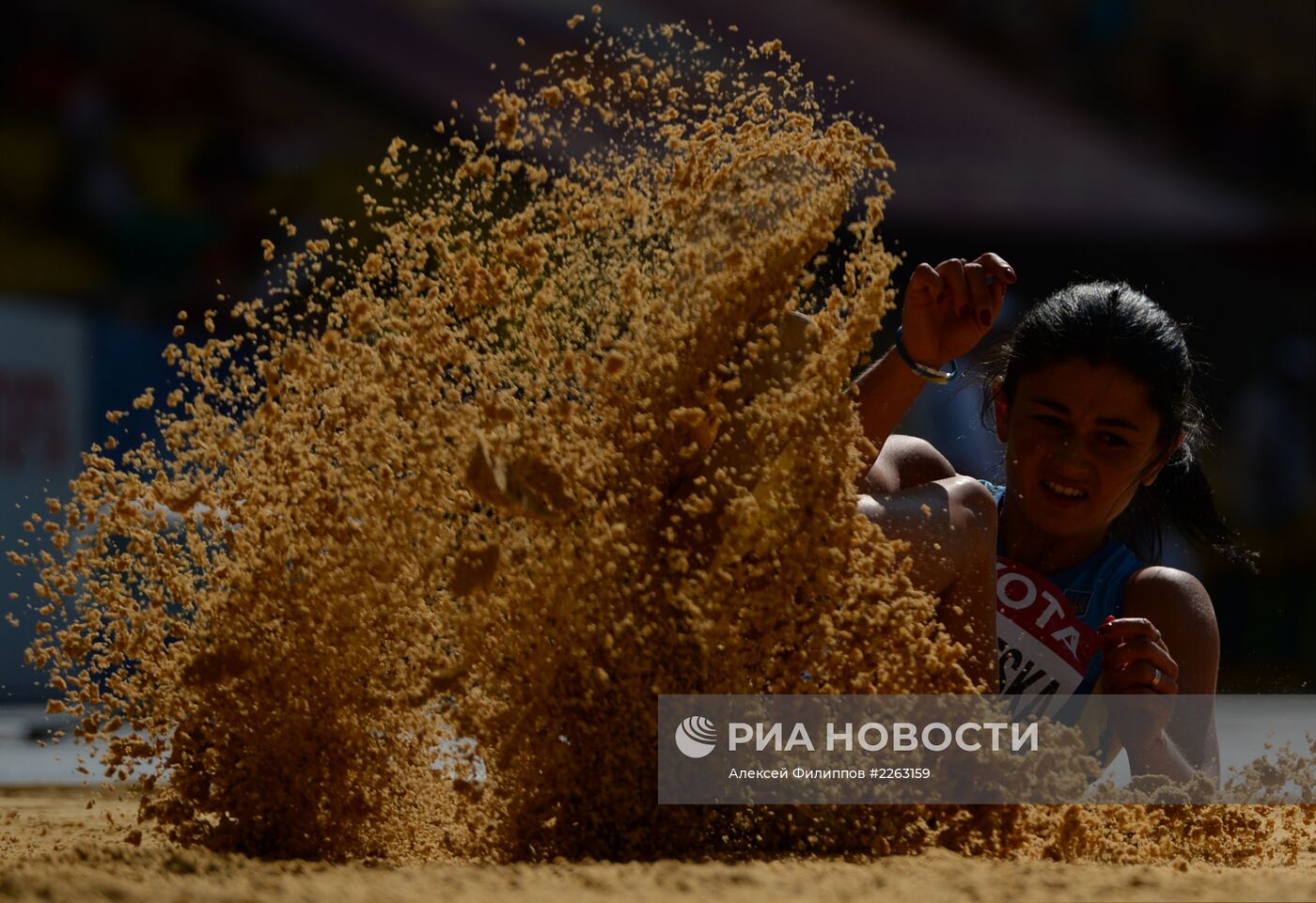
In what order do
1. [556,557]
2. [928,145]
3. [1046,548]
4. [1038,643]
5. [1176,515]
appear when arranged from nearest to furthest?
[556,557]
[1038,643]
[1046,548]
[1176,515]
[928,145]

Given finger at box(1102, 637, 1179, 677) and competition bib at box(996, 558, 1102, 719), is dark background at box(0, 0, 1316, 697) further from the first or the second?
finger at box(1102, 637, 1179, 677)

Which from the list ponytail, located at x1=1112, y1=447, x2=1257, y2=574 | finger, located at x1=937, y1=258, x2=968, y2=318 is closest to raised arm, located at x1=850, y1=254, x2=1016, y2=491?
finger, located at x1=937, y1=258, x2=968, y2=318

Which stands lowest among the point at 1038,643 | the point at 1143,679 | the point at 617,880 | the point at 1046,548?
the point at 617,880

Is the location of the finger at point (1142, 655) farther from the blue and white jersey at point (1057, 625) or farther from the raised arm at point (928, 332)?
the raised arm at point (928, 332)

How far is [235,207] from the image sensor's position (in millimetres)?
8594

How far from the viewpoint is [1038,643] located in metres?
3.00

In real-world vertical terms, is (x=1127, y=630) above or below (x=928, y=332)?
below

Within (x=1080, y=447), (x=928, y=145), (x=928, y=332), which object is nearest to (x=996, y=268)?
(x=928, y=332)

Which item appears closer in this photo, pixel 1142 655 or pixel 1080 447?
pixel 1142 655

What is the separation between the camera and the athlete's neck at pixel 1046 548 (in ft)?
10.4

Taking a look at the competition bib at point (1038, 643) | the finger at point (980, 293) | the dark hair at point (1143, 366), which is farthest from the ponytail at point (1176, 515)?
the finger at point (980, 293)

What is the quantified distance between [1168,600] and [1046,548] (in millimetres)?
254

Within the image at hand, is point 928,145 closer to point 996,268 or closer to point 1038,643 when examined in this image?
point 1038,643

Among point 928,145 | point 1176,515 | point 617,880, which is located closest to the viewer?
point 617,880
